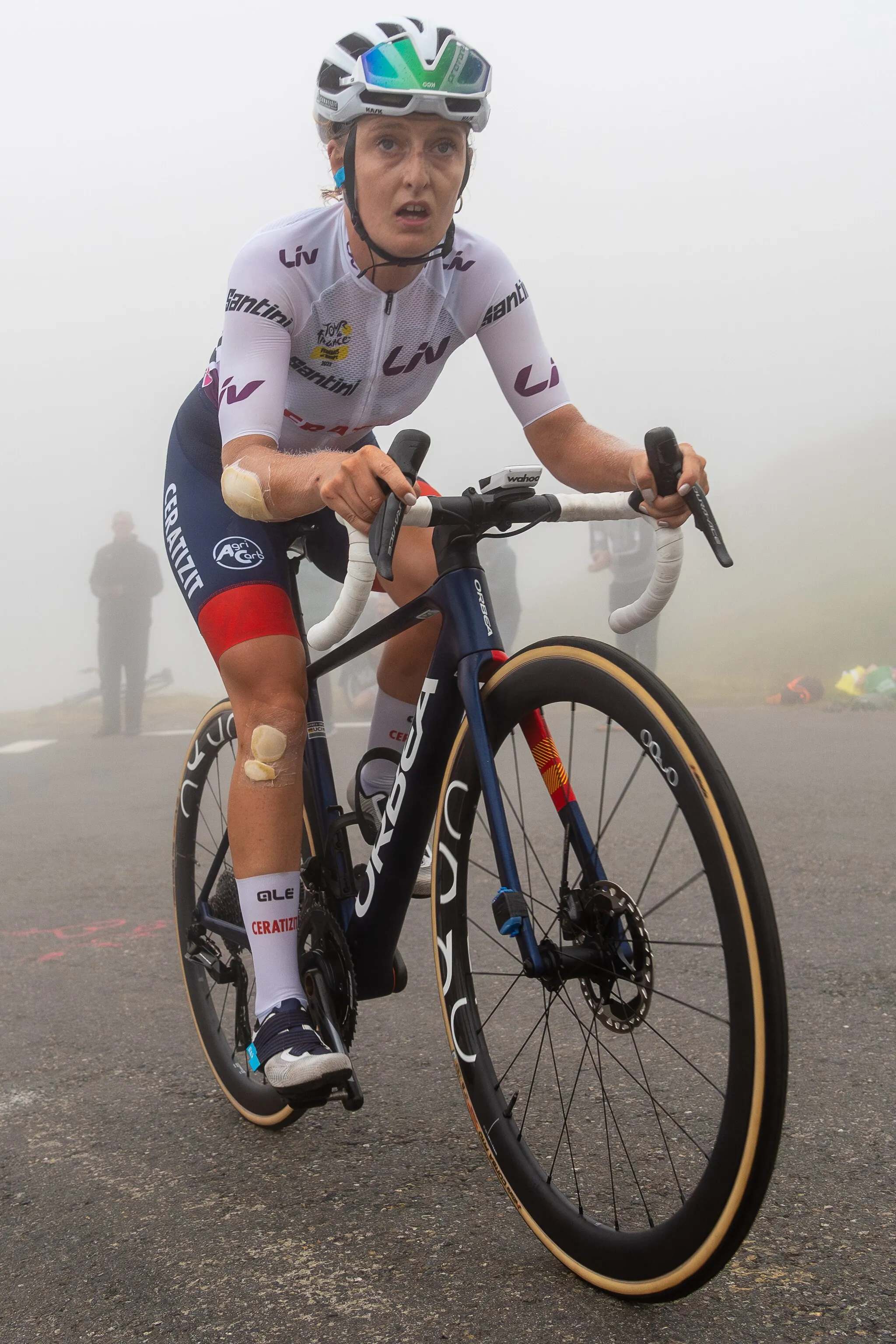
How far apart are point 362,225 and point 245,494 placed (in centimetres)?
64

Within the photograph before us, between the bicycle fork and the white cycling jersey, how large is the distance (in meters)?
0.72

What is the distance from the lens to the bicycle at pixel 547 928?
1.88 m

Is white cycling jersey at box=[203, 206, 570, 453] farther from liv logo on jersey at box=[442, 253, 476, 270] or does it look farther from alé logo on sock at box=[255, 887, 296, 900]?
alé logo on sock at box=[255, 887, 296, 900]

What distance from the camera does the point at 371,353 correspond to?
288cm

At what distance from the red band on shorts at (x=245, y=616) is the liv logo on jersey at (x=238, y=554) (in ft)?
0.16

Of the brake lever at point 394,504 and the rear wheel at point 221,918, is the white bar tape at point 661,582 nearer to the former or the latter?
the brake lever at point 394,504

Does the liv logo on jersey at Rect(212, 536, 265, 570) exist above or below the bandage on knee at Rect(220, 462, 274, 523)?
below

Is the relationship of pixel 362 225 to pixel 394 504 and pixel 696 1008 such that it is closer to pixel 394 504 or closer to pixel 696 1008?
pixel 394 504

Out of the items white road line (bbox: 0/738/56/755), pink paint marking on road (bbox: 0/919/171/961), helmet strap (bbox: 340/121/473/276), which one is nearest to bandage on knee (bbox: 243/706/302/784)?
helmet strap (bbox: 340/121/473/276)

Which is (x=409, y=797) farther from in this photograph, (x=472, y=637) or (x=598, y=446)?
(x=598, y=446)

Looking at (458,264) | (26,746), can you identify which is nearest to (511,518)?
(458,264)

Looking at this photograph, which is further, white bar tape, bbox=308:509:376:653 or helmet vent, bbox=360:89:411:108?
helmet vent, bbox=360:89:411:108

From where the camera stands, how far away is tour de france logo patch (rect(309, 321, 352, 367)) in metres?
2.83

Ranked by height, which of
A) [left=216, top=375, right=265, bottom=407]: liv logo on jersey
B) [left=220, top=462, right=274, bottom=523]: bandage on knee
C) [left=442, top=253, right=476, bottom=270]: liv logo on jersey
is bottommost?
[left=220, top=462, right=274, bottom=523]: bandage on knee
